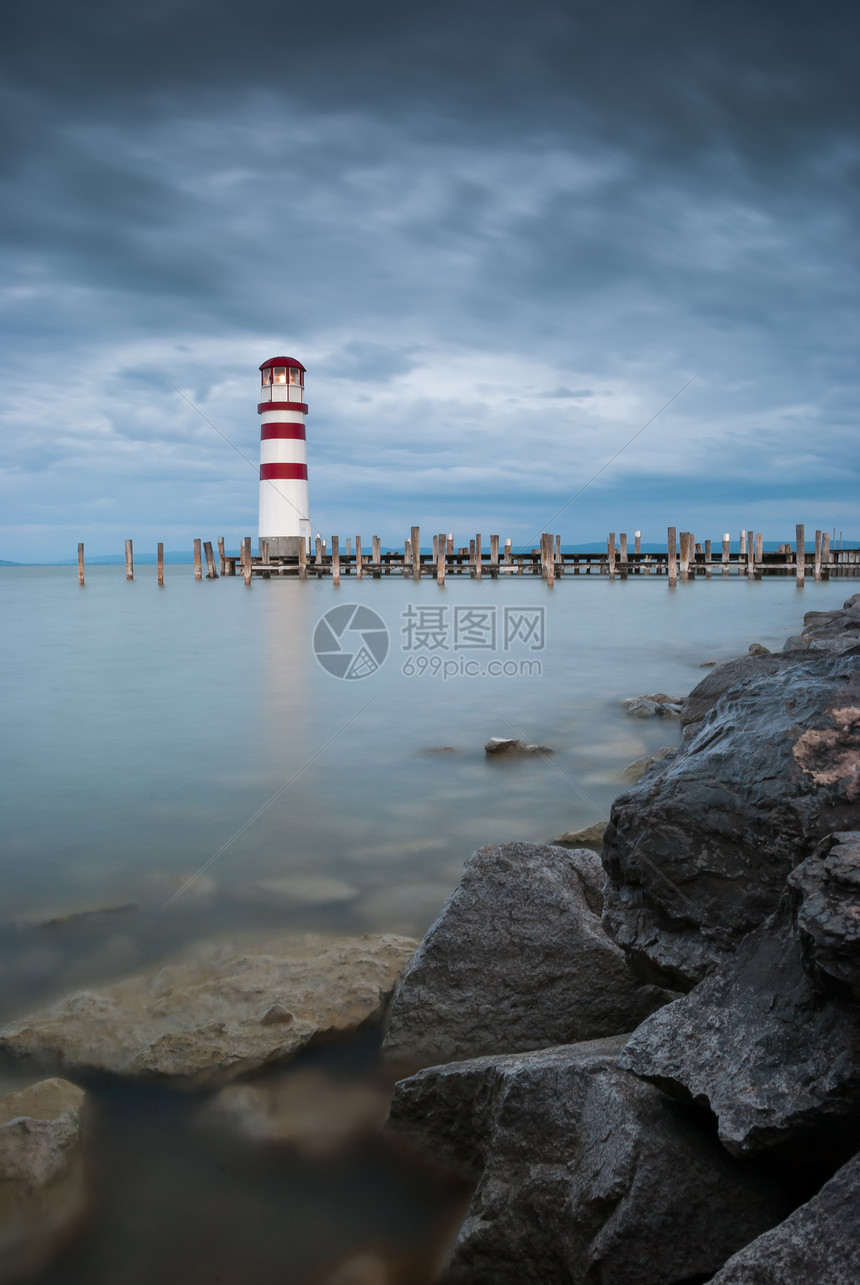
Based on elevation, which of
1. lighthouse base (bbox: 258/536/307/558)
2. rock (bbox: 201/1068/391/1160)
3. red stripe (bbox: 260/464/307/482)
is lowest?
rock (bbox: 201/1068/391/1160)

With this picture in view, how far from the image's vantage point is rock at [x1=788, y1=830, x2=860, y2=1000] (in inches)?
54.2

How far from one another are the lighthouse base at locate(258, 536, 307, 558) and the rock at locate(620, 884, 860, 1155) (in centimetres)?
3377

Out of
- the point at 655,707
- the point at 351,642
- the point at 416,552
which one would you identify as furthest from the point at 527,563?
the point at 655,707

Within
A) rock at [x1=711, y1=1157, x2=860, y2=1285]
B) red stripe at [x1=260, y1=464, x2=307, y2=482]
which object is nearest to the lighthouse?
red stripe at [x1=260, y1=464, x2=307, y2=482]

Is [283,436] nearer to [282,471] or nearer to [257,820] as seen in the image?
[282,471]

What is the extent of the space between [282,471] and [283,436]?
4.19 ft

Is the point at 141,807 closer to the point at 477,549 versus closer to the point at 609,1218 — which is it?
the point at 609,1218

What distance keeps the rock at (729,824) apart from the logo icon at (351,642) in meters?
9.12

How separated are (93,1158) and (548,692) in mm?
7608

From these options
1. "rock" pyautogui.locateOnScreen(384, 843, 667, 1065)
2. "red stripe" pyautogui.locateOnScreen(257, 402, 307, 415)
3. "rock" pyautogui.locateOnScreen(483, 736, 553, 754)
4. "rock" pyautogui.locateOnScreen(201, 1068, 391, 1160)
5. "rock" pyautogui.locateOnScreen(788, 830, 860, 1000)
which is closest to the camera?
"rock" pyautogui.locateOnScreen(788, 830, 860, 1000)

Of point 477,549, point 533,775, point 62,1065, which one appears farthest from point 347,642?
point 477,549

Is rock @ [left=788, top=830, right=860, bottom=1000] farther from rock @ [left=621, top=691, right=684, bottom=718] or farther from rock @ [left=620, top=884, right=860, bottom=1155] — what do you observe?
rock @ [left=621, top=691, right=684, bottom=718]

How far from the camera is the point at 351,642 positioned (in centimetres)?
1580

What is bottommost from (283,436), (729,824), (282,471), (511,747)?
(511,747)
